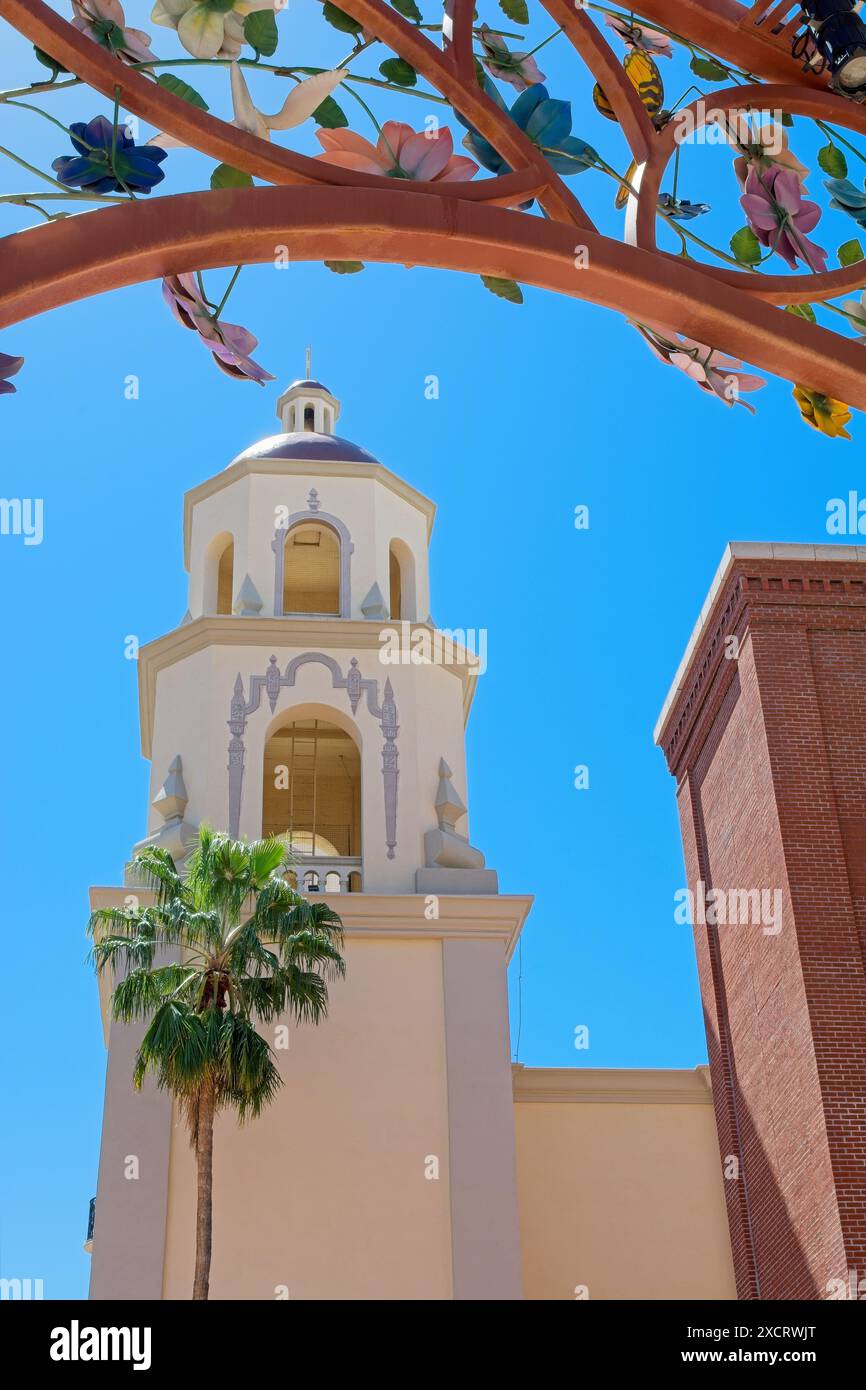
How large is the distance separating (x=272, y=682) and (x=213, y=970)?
5.72m

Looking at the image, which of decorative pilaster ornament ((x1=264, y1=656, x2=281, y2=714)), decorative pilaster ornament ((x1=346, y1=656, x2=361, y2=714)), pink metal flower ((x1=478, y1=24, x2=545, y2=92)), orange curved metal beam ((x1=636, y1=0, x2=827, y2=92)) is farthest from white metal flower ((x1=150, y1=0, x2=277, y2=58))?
decorative pilaster ornament ((x1=346, y1=656, x2=361, y2=714))

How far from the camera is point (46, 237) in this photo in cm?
289

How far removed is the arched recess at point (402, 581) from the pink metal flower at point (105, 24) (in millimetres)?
22992

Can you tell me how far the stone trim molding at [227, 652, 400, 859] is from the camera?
23.6 meters

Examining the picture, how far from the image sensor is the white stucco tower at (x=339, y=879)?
19906 mm

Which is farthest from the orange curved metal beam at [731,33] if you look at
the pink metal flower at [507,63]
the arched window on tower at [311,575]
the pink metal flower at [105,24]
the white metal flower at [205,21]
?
the arched window on tower at [311,575]

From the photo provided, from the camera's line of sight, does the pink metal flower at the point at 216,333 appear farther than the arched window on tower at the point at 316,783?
No

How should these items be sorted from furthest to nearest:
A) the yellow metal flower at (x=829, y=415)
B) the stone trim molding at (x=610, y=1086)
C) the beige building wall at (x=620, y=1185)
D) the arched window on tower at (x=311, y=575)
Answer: the arched window on tower at (x=311, y=575) < the stone trim molding at (x=610, y=1086) < the beige building wall at (x=620, y=1185) < the yellow metal flower at (x=829, y=415)

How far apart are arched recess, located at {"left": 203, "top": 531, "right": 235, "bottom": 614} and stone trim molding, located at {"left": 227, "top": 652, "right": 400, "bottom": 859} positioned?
2.17 m

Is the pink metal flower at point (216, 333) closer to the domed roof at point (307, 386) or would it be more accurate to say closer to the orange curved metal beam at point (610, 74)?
the orange curved metal beam at point (610, 74)

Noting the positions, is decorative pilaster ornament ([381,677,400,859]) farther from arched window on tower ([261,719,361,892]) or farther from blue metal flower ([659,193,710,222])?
blue metal flower ([659,193,710,222])

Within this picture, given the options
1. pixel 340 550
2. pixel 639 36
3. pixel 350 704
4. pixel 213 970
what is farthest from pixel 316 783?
pixel 639 36

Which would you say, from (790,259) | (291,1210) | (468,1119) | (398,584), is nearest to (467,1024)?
(468,1119)

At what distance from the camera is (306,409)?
1196 inches
